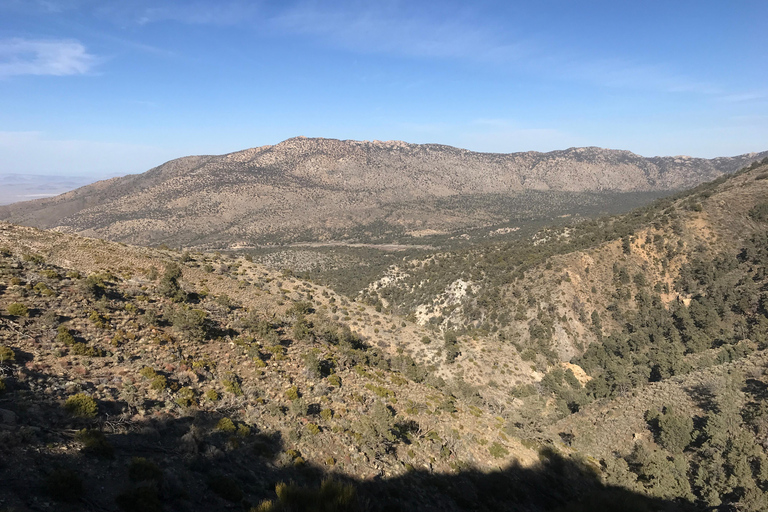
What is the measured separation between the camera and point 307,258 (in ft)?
295

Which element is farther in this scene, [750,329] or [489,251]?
[489,251]

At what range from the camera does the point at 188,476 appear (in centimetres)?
849

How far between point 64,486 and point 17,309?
10268mm

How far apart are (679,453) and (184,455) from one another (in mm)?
20598

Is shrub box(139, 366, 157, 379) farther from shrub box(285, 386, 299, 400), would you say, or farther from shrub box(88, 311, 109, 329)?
shrub box(285, 386, 299, 400)

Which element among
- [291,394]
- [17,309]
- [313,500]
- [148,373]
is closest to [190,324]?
[148,373]

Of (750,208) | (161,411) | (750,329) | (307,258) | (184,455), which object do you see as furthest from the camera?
(307,258)

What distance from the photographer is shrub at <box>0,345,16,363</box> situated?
1030 cm

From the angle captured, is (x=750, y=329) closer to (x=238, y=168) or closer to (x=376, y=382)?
(x=376, y=382)

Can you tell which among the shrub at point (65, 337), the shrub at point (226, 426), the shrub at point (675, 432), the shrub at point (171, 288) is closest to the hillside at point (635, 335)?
the shrub at point (675, 432)

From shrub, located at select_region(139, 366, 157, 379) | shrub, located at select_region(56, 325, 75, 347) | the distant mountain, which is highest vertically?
the distant mountain

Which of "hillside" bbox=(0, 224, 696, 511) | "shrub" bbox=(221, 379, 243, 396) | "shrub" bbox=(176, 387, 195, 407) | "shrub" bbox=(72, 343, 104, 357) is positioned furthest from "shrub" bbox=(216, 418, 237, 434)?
"shrub" bbox=(72, 343, 104, 357)

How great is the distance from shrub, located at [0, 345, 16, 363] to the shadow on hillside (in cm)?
103

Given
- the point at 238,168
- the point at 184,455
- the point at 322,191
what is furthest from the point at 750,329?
the point at 238,168
